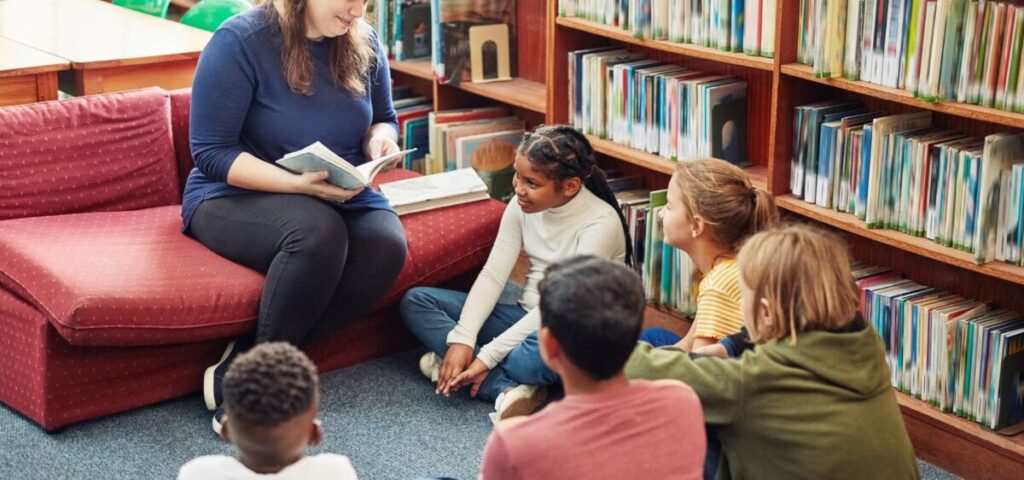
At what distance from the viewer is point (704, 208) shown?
2.45 meters

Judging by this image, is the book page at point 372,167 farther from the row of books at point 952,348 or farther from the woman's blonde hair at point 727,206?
the row of books at point 952,348

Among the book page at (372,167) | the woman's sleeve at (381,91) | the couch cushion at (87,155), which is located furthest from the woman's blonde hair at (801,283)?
the couch cushion at (87,155)

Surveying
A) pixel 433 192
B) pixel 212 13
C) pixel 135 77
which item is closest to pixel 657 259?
pixel 433 192

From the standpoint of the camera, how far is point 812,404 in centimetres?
183

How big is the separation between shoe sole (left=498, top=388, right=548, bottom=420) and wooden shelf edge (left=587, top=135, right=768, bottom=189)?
644 millimetres

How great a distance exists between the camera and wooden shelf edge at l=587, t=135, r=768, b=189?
3.11 meters

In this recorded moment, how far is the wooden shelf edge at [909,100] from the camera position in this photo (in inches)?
94.3

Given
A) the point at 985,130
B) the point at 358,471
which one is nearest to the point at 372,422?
the point at 358,471

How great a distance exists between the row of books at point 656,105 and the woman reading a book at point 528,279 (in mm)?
323

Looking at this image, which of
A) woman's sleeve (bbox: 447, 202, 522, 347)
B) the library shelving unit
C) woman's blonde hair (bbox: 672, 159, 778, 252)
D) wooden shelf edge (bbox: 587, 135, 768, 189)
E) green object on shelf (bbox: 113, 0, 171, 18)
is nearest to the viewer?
woman's blonde hair (bbox: 672, 159, 778, 252)

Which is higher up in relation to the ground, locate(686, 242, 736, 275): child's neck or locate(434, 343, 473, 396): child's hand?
locate(686, 242, 736, 275): child's neck

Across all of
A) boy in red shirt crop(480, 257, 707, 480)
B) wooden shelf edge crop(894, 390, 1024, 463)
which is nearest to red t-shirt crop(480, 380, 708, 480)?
boy in red shirt crop(480, 257, 707, 480)

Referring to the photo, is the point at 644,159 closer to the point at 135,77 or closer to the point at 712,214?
the point at 712,214

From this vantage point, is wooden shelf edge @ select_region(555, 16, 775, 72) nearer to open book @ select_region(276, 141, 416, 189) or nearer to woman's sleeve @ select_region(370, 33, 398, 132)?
woman's sleeve @ select_region(370, 33, 398, 132)
